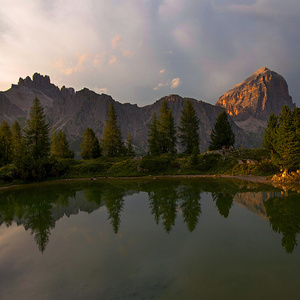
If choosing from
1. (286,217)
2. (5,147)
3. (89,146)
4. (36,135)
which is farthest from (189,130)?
(5,147)

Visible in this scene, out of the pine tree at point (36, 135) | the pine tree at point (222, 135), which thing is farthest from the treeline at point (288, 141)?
the pine tree at point (36, 135)

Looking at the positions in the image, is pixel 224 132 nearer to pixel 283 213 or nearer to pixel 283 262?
pixel 283 213

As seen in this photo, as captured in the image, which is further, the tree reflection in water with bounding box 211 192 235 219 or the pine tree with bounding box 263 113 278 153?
the pine tree with bounding box 263 113 278 153

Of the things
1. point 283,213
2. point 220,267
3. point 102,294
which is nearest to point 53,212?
point 102,294

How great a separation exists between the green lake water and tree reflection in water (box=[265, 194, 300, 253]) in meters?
0.05

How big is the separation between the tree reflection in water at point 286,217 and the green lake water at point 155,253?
5 centimetres

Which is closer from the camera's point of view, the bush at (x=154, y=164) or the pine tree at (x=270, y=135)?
the pine tree at (x=270, y=135)

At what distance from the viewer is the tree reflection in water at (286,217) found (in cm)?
1016

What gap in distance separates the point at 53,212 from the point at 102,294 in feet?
44.3

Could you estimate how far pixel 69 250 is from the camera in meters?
10.2

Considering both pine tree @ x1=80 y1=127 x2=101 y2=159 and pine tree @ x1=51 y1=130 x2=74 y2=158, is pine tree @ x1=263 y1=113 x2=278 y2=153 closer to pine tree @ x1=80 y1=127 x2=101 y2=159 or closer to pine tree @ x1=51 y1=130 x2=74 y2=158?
pine tree @ x1=80 y1=127 x2=101 y2=159

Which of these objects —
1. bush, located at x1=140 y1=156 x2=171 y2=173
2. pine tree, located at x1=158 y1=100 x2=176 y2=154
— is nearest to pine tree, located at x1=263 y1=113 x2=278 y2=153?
bush, located at x1=140 y1=156 x2=171 y2=173

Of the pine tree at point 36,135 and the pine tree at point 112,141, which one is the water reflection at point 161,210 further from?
the pine tree at point 112,141

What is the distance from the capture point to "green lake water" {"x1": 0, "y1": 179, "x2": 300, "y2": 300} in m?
6.75
